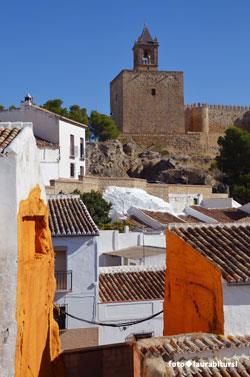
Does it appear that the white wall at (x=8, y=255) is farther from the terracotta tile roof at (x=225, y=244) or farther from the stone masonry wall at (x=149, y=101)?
the stone masonry wall at (x=149, y=101)

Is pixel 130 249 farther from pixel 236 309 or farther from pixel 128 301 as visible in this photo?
pixel 236 309

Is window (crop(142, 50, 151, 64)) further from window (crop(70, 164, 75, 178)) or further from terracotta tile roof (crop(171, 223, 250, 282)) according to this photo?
terracotta tile roof (crop(171, 223, 250, 282))

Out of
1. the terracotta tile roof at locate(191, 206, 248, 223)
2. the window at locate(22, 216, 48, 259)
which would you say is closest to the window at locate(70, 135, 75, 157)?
the terracotta tile roof at locate(191, 206, 248, 223)

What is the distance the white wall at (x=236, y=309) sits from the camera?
318 inches

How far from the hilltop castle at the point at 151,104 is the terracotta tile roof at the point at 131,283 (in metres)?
42.7

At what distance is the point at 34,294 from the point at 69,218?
7834mm

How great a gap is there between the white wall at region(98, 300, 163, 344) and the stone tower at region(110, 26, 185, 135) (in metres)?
45.2

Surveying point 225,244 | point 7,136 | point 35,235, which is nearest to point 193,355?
point 225,244

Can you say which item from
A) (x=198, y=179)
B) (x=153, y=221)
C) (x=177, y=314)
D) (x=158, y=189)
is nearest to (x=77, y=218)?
(x=177, y=314)

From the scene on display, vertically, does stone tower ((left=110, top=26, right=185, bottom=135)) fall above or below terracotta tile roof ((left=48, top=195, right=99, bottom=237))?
above

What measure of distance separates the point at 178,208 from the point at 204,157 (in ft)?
54.2

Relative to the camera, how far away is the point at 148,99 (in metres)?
60.3

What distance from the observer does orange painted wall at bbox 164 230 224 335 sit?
8453 millimetres

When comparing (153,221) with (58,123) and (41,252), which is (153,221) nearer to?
(58,123)
